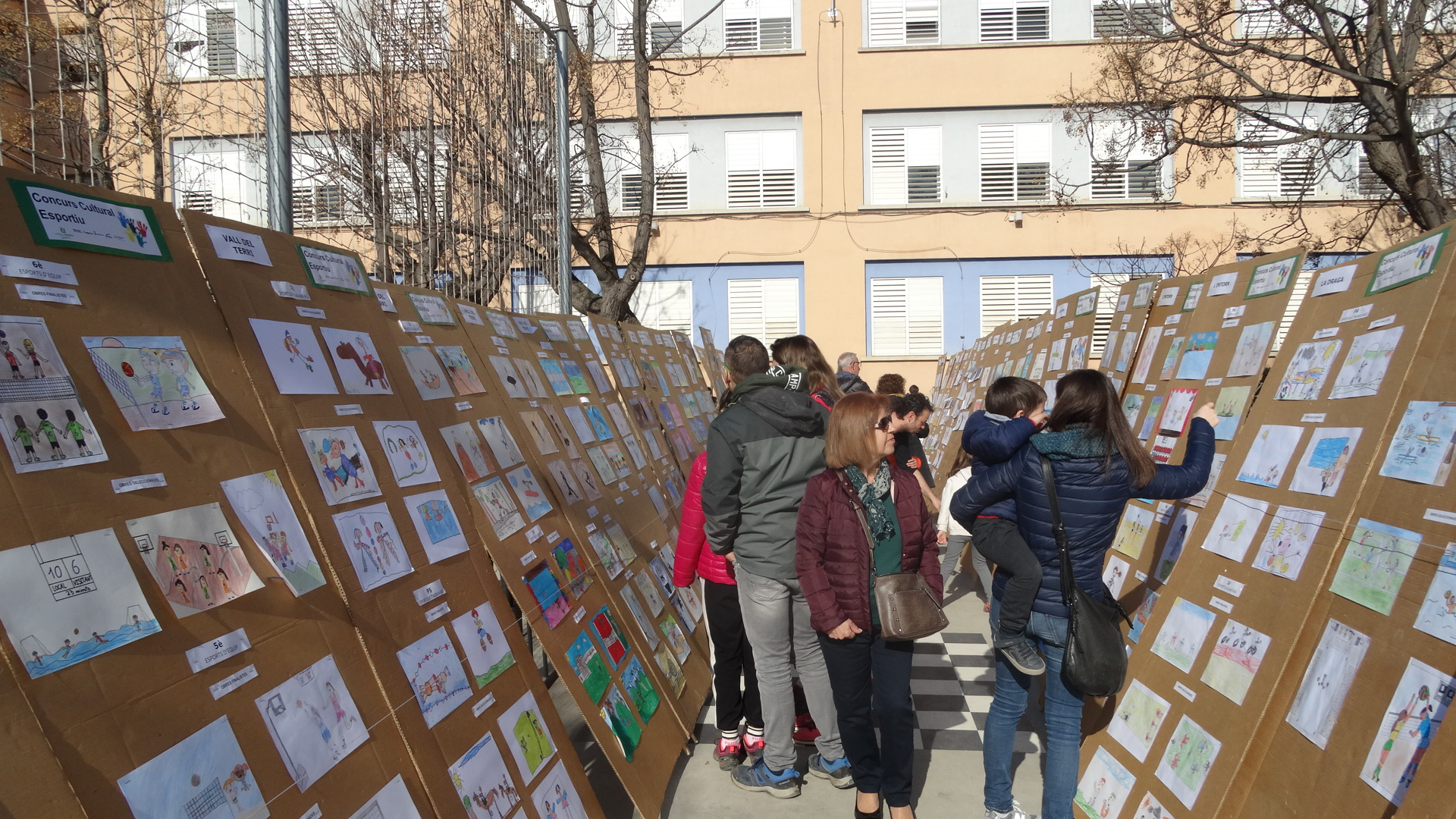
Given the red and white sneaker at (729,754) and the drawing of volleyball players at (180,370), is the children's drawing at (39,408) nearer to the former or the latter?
the drawing of volleyball players at (180,370)

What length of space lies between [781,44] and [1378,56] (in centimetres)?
1167

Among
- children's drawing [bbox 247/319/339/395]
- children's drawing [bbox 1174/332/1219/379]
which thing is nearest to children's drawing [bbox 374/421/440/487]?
children's drawing [bbox 247/319/339/395]

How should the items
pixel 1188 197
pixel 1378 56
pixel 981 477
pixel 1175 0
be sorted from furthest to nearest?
pixel 1188 197 < pixel 1175 0 < pixel 1378 56 < pixel 981 477

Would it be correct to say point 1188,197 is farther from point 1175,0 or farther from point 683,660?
point 683,660

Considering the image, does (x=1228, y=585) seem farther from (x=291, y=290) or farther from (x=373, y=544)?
(x=291, y=290)

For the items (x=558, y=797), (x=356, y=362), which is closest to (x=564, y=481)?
(x=356, y=362)


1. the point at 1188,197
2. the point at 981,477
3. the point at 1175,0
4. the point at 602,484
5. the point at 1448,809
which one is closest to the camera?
the point at 1448,809

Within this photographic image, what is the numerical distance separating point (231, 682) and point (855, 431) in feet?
7.24

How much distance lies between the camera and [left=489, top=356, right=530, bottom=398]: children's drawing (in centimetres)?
401

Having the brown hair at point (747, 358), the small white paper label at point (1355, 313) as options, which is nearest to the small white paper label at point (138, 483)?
the brown hair at point (747, 358)

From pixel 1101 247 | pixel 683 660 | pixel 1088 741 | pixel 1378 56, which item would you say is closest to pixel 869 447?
pixel 1088 741

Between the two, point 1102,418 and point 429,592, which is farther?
point 1102,418

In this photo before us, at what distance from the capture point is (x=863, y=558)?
3283mm

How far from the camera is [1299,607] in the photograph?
2826 mm
